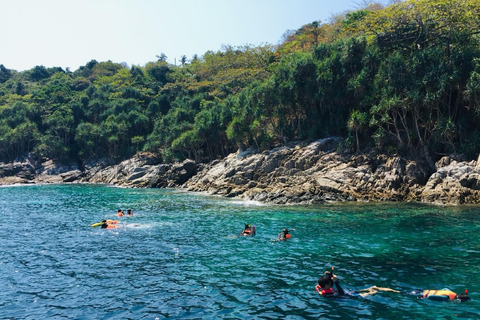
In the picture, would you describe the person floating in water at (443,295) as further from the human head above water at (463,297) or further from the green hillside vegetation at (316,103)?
the green hillside vegetation at (316,103)

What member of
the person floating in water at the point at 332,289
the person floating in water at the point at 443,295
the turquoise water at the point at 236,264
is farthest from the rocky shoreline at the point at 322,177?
the person floating in water at the point at 332,289

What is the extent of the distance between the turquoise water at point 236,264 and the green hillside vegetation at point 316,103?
1372 cm

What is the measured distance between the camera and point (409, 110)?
43.7m

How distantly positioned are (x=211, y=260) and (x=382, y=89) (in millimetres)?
33775

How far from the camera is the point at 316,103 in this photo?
54219 millimetres

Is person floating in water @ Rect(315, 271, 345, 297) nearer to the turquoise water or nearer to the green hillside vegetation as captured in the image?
the turquoise water

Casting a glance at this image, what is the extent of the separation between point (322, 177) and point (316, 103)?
14996 millimetres

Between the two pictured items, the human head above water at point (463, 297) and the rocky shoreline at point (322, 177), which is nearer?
the human head above water at point (463, 297)

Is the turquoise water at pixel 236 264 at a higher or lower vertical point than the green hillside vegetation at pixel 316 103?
lower

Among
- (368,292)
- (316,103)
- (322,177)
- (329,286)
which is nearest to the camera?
(368,292)

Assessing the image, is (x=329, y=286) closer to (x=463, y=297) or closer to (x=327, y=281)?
(x=327, y=281)

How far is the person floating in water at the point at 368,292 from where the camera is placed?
44.0ft

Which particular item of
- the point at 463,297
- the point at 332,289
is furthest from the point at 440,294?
the point at 332,289

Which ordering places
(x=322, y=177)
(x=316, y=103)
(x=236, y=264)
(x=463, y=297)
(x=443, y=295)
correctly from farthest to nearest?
(x=316, y=103), (x=322, y=177), (x=236, y=264), (x=443, y=295), (x=463, y=297)
